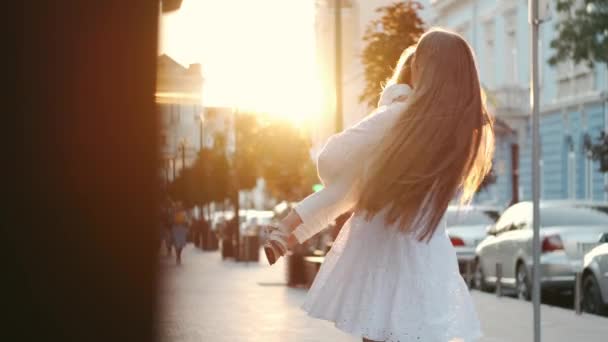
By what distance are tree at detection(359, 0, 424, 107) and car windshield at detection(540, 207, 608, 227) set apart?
14.0 feet

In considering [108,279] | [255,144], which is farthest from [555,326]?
[255,144]

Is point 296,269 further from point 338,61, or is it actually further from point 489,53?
point 489,53

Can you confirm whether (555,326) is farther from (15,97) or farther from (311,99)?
(311,99)

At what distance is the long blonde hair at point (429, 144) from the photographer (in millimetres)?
4613

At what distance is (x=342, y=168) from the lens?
466 cm

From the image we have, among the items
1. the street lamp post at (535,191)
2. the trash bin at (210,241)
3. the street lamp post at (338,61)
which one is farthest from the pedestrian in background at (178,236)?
the street lamp post at (535,191)

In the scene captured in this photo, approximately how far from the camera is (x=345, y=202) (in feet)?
15.4

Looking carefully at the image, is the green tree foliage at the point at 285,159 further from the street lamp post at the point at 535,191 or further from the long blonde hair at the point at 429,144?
the long blonde hair at the point at 429,144

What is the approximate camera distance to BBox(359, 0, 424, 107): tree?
23281 millimetres

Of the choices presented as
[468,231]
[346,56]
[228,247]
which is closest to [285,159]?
[346,56]

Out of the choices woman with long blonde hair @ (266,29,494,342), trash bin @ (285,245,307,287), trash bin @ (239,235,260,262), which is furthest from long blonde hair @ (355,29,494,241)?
trash bin @ (239,235,260,262)

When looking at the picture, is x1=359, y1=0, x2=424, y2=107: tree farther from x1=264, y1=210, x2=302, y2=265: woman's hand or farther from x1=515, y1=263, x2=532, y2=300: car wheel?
x1=264, y1=210, x2=302, y2=265: woman's hand

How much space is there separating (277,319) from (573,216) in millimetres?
6419

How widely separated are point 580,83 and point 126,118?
41.7 m
